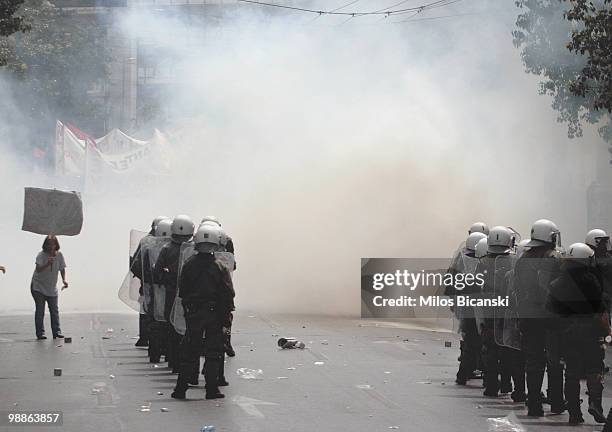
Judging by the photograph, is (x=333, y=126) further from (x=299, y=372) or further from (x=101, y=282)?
(x=299, y=372)

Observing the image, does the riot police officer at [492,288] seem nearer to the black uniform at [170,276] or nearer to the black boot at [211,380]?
the black boot at [211,380]

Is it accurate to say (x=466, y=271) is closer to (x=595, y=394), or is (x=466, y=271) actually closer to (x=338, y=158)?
(x=595, y=394)

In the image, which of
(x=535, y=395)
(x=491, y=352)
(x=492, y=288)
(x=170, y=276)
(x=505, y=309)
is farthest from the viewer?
(x=170, y=276)

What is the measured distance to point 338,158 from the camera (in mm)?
32438

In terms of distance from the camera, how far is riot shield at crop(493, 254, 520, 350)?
40.8 ft

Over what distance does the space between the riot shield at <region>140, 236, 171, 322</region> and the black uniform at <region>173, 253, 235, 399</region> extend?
239 cm

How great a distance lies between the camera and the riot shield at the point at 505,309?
12445 mm

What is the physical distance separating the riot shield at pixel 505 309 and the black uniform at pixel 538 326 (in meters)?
0.33

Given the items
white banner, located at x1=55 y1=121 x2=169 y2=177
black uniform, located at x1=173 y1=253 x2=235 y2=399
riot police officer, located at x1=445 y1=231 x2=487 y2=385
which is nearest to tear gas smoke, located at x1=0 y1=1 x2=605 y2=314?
white banner, located at x1=55 y1=121 x2=169 y2=177

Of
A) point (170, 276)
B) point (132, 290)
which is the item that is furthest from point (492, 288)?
point (132, 290)

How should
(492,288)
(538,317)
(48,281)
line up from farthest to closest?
(48,281)
(492,288)
(538,317)

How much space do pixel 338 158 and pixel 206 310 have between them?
791 inches

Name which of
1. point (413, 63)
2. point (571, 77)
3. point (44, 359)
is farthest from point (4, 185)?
point (44, 359)

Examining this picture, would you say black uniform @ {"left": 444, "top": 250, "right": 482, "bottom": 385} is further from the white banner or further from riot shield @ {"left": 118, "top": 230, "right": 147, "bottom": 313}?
the white banner
